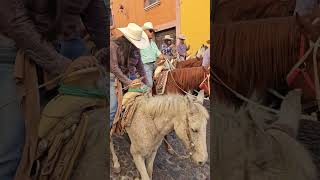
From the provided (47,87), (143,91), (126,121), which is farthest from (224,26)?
(47,87)

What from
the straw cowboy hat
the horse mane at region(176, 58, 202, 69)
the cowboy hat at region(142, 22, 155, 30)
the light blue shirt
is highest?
the cowboy hat at region(142, 22, 155, 30)

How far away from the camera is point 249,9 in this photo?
71.1 inches

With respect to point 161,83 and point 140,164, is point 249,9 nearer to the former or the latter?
point 161,83

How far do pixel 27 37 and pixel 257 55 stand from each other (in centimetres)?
100

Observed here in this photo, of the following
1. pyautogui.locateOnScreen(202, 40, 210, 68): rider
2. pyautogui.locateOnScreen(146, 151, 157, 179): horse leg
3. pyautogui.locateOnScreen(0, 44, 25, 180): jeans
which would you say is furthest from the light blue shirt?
pyautogui.locateOnScreen(0, 44, 25, 180): jeans

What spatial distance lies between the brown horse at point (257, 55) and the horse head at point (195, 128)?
11 centimetres

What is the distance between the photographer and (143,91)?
6.38ft

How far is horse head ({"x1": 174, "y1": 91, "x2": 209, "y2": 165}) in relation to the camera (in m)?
1.87

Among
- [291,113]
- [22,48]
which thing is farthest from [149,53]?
[291,113]

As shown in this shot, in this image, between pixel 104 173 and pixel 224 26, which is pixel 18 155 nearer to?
pixel 104 173

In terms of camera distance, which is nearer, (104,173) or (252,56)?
(252,56)

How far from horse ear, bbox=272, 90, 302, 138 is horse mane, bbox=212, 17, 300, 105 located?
0.23 feet

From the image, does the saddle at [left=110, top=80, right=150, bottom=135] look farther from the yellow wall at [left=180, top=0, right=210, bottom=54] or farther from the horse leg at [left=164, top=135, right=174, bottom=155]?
the yellow wall at [left=180, top=0, right=210, bottom=54]

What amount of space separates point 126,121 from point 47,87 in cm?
38
